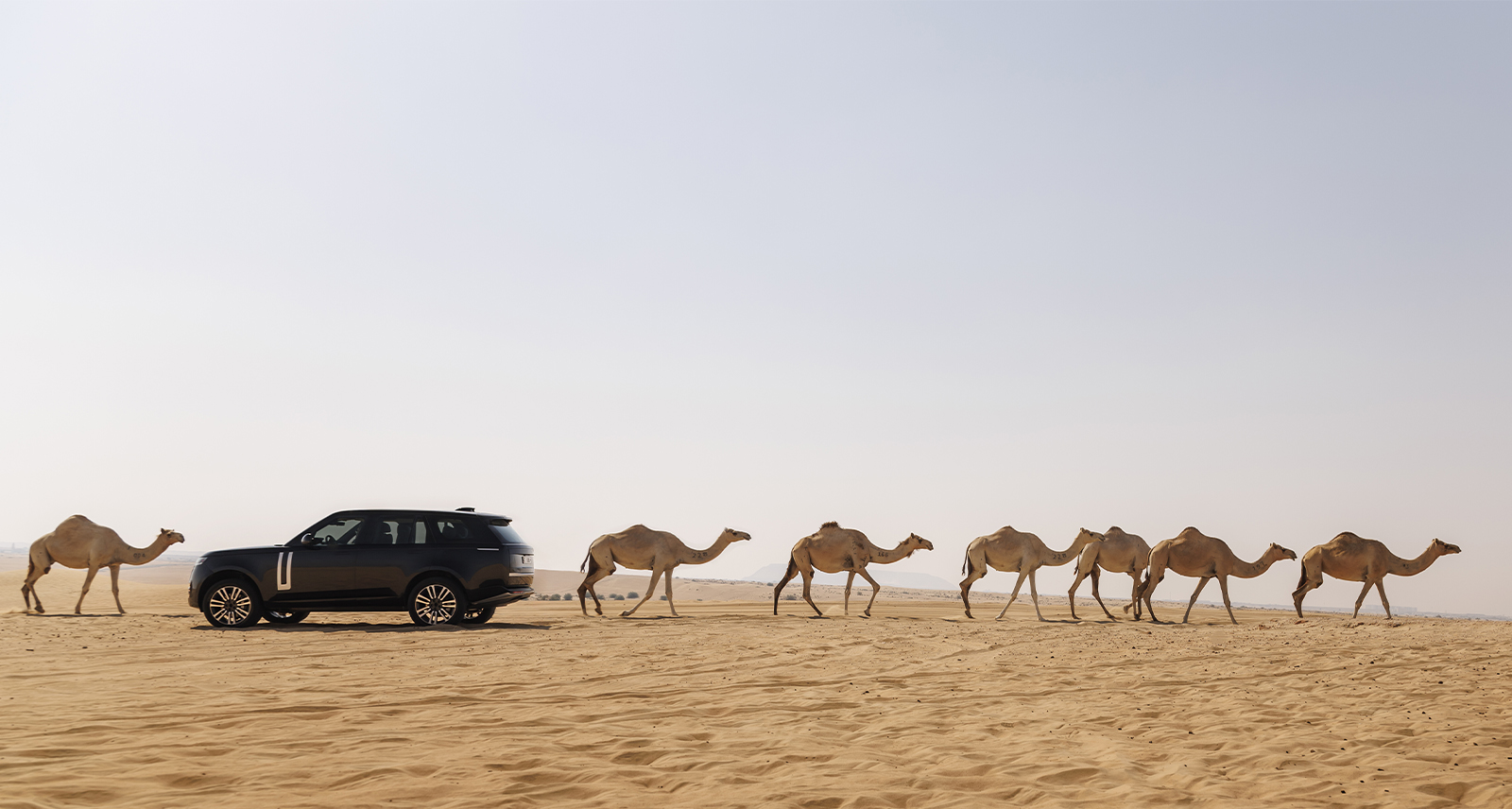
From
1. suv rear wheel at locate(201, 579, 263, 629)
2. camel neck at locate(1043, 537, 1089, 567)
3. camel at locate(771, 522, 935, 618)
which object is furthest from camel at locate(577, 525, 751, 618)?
camel neck at locate(1043, 537, 1089, 567)

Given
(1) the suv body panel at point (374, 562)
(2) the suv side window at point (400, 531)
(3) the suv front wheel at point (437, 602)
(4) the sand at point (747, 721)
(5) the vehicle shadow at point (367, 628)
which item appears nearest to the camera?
(4) the sand at point (747, 721)

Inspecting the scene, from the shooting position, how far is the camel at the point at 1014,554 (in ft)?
77.6

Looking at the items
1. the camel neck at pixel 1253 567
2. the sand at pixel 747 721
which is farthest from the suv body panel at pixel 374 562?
the camel neck at pixel 1253 567

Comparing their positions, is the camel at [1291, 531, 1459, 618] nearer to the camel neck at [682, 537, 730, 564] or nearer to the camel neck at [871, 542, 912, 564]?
the camel neck at [871, 542, 912, 564]

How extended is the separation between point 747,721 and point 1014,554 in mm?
15634

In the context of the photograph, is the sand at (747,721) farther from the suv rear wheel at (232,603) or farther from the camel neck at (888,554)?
the camel neck at (888,554)

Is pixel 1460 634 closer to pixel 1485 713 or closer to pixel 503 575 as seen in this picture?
pixel 1485 713

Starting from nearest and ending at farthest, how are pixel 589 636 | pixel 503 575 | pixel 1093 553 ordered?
1. pixel 589 636
2. pixel 503 575
3. pixel 1093 553

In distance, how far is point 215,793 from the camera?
21.8 ft

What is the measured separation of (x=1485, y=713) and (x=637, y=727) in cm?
828

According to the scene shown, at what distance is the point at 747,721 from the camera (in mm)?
9398

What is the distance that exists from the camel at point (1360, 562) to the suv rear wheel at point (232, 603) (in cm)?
2407

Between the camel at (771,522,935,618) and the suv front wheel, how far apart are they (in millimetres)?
8069

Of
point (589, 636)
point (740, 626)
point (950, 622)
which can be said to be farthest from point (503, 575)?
point (950, 622)
